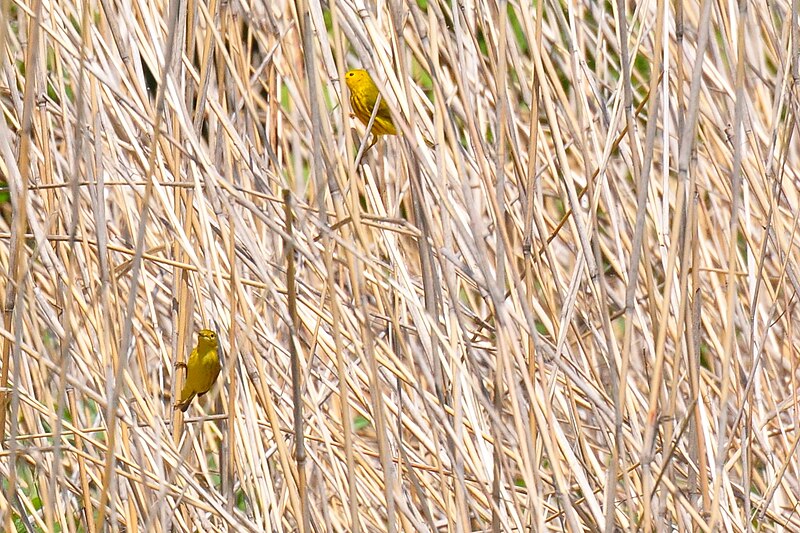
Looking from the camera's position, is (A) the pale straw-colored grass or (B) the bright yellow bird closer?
(A) the pale straw-colored grass

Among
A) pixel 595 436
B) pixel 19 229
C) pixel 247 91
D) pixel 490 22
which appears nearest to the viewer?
pixel 19 229

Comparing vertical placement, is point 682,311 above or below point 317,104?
below

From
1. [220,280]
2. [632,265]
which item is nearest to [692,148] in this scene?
[632,265]

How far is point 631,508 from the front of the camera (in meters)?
0.88

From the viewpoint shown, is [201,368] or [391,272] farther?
[201,368]

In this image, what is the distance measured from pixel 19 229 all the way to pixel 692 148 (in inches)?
23.2

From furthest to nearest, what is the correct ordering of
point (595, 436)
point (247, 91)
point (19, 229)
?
point (595, 436), point (247, 91), point (19, 229)

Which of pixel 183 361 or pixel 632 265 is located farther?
pixel 183 361

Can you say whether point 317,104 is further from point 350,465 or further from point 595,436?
point 595,436

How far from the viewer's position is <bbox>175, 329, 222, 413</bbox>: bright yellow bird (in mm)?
1264

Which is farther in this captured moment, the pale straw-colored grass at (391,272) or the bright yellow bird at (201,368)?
the bright yellow bird at (201,368)

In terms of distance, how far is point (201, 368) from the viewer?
4.31 ft

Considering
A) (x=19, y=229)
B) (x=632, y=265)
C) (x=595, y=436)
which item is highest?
(x=19, y=229)

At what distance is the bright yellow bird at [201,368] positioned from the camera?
126cm
